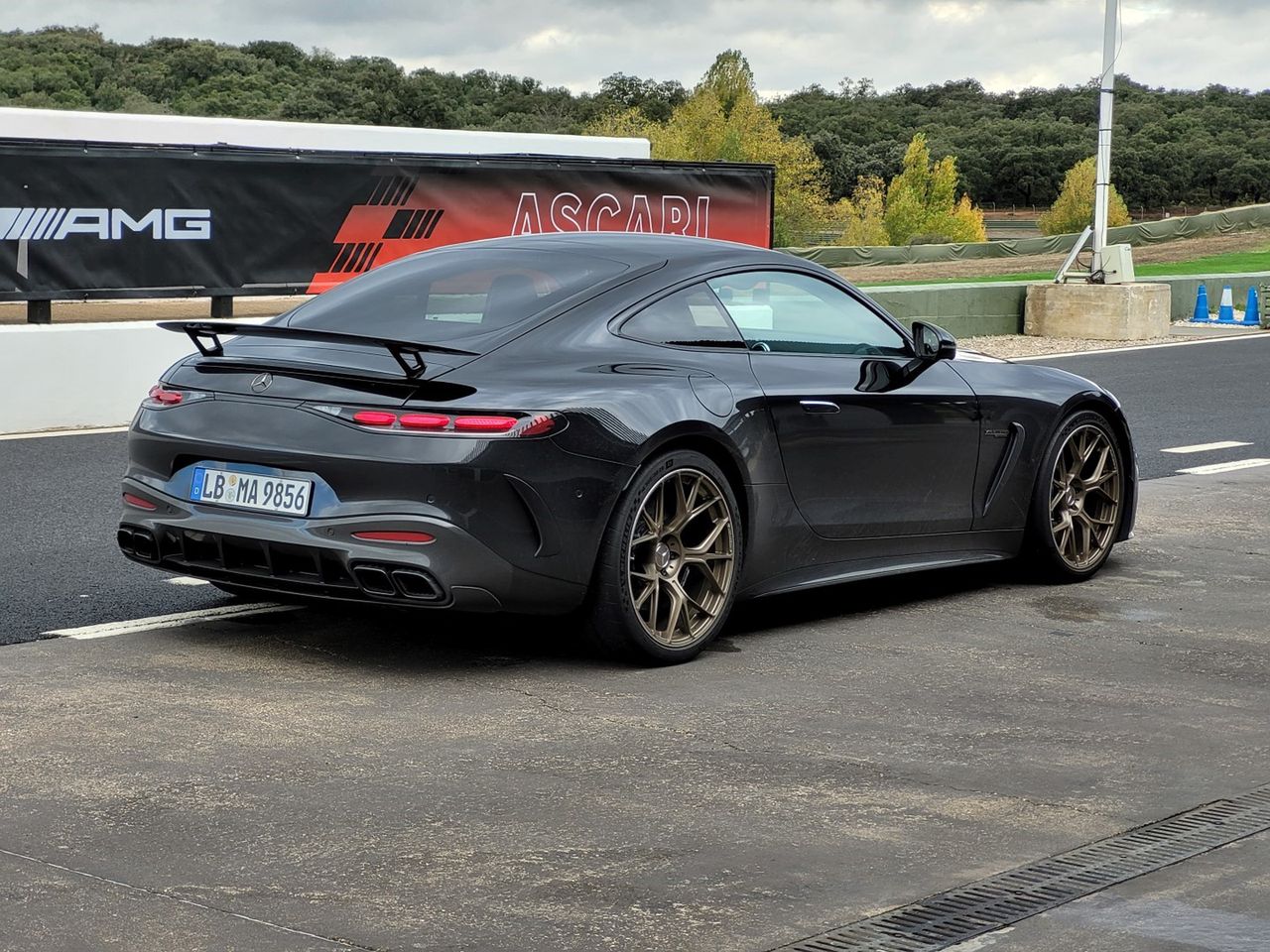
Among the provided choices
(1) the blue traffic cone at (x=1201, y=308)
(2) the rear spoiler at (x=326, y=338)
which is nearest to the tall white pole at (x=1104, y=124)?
(1) the blue traffic cone at (x=1201, y=308)

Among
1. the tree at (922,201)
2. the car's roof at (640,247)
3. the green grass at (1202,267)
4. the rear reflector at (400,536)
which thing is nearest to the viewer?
the rear reflector at (400,536)

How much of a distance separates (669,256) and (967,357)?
5.07 feet

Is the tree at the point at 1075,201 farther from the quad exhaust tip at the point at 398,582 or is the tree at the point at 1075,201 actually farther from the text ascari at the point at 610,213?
the quad exhaust tip at the point at 398,582

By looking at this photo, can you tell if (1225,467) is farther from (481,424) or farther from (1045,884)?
(1045,884)

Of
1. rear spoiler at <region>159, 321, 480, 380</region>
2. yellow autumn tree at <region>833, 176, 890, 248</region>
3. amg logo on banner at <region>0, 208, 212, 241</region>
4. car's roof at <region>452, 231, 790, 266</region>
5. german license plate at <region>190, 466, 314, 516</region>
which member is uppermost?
yellow autumn tree at <region>833, 176, 890, 248</region>

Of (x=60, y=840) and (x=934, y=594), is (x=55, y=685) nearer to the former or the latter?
(x=60, y=840)

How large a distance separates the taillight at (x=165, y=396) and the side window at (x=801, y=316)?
74.5 inches

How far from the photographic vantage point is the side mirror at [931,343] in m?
7.30

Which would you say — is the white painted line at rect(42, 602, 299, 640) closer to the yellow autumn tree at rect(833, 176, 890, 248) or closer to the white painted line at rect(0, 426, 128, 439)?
the white painted line at rect(0, 426, 128, 439)

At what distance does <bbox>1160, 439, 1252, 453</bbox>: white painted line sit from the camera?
1319cm

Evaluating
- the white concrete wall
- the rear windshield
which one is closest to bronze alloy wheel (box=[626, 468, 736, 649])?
the rear windshield

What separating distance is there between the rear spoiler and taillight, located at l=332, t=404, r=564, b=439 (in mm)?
140

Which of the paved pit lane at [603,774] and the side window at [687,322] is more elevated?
the side window at [687,322]

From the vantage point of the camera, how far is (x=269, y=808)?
15.1ft
